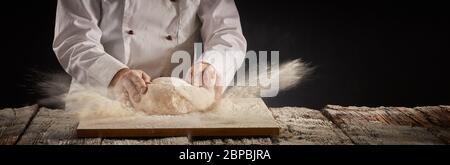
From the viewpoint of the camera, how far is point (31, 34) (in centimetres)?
221

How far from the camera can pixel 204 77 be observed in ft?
6.91

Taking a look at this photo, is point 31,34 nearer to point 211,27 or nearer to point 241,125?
point 211,27

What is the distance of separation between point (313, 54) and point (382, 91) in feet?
1.00

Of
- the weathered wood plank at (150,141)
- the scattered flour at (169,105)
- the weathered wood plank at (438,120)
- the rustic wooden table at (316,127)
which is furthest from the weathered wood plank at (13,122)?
the weathered wood plank at (438,120)

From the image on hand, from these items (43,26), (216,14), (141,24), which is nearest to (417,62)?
(216,14)

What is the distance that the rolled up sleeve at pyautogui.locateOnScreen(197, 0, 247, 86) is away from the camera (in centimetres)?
219

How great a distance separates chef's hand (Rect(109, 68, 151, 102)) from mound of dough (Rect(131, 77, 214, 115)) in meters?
0.02

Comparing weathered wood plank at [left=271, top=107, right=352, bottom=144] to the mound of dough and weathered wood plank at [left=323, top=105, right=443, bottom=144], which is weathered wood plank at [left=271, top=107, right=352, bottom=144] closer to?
weathered wood plank at [left=323, top=105, right=443, bottom=144]

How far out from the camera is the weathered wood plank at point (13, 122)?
73.2 inches

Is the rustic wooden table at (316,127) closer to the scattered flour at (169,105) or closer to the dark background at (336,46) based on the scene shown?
the scattered flour at (169,105)

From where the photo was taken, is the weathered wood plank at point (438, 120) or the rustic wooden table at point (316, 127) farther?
the weathered wood plank at point (438, 120)

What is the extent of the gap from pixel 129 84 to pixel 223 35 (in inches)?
14.4

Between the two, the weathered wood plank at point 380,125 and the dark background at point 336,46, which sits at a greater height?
the dark background at point 336,46

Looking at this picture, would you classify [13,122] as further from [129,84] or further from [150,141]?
[150,141]
